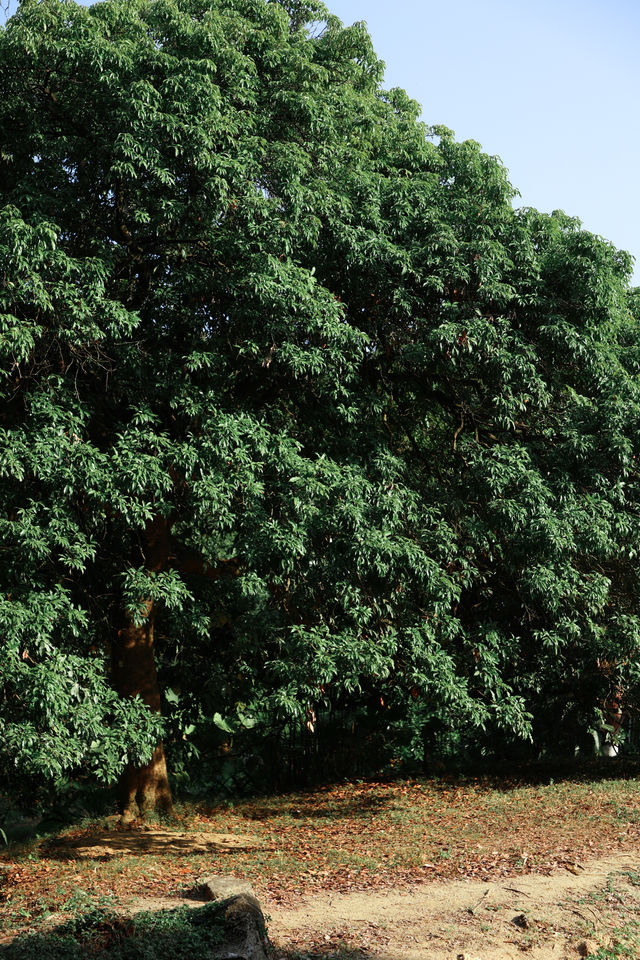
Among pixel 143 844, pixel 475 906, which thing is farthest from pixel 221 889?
pixel 143 844

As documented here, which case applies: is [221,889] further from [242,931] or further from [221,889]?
[242,931]


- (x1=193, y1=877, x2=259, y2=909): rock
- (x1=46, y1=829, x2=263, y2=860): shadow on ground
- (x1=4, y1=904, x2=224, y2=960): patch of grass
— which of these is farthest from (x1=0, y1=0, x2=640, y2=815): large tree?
(x1=4, y1=904, x2=224, y2=960): patch of grass

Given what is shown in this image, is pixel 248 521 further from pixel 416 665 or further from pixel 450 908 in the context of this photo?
pixel 450 908

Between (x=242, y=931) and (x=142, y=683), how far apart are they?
5.62 m

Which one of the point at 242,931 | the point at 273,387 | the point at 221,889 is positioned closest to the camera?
the point at 242,931

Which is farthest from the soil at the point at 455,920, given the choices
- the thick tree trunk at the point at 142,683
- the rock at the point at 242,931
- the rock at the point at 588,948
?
the thick tree trunk at the point at 142,683

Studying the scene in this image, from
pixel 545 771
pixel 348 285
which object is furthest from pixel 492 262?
pixel 545 771

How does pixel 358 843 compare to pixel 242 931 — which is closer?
pixel 242 931

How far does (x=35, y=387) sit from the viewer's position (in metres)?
8.83

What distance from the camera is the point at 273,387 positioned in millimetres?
10477

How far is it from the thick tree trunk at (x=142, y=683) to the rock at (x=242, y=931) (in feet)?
16.9

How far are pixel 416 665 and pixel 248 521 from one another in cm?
275

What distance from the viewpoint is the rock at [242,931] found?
5555 millimetres

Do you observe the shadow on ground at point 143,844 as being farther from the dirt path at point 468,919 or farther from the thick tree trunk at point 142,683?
the dirt path at point 468,919
